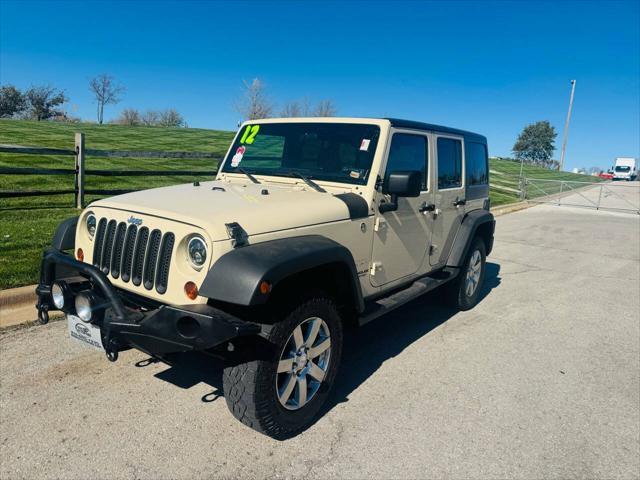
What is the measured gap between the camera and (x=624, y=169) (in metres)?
62.6

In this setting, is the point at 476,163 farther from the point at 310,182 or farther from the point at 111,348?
the point at 111,348

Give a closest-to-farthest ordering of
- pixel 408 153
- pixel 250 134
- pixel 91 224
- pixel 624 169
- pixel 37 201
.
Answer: pixel 91 224 → pixel 408 153 → pixel 250 134 → pixel 37 201 → pixel 624 169

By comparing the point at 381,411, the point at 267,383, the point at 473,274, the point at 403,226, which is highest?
the point at 403,226

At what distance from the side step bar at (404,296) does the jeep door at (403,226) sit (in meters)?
0.15

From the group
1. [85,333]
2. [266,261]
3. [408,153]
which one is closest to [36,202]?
[85,333]

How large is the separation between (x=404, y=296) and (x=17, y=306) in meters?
3.61

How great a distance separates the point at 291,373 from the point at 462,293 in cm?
321

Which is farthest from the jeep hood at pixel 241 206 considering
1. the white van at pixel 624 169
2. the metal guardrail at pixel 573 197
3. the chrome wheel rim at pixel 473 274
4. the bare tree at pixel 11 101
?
the white van at pixel 624 169

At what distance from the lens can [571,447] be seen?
10.3 ft

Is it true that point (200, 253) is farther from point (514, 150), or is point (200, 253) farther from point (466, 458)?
point (514, 150)

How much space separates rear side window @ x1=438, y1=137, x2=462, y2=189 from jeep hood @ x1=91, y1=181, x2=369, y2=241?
1631 mm

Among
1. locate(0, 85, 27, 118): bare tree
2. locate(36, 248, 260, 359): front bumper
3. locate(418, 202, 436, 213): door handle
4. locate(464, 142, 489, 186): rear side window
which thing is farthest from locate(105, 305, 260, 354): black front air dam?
locate(0, 85, 27, 118): bare tree

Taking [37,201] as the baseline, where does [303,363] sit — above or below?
below

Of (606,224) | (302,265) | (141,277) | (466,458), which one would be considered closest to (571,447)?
(466,458)
